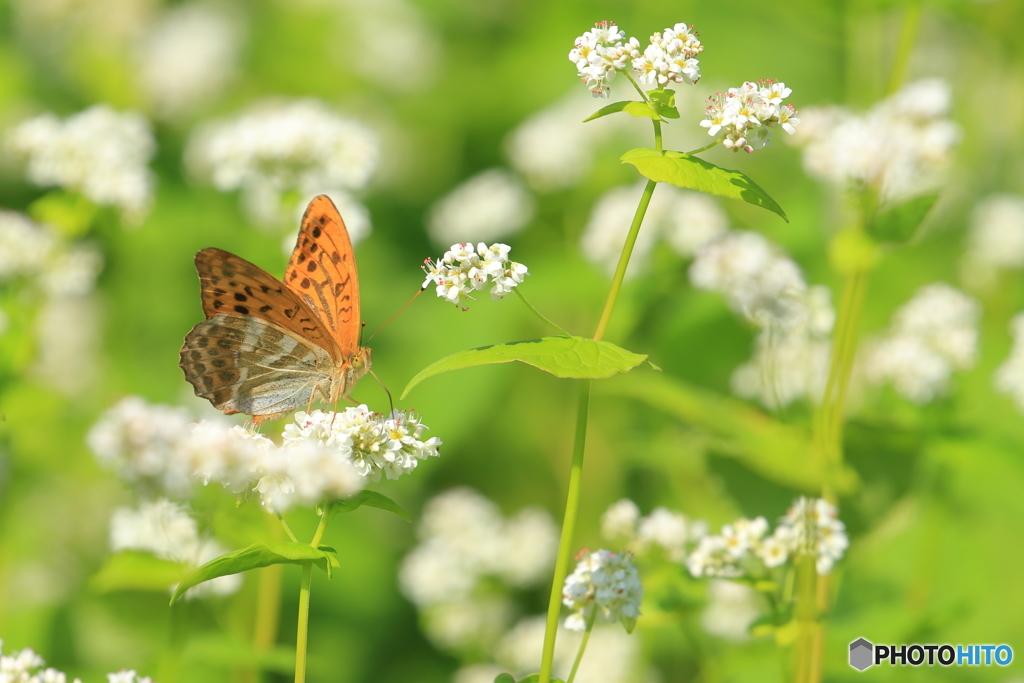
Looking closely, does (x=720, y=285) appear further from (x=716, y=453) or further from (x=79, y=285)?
(x=79, y=285)

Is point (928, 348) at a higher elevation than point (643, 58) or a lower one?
higher

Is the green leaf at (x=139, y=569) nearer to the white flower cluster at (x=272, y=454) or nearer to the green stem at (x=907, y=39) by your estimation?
the white flower cluster at (x=272, y=454)

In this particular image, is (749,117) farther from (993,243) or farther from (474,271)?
(993,243)

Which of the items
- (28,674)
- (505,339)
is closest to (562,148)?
(505,339)

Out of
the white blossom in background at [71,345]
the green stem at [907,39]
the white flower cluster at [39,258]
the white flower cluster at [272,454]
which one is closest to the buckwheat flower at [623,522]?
the white flower cluster at [272,454]

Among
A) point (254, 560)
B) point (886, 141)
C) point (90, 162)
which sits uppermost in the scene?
point (886, 141)

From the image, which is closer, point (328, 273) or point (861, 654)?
point (328, 273)

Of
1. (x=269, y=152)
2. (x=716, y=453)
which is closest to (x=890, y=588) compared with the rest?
(x=716, y=453)

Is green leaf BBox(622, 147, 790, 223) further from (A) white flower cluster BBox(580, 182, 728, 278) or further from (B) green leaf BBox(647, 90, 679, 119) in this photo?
(A) white flower cluster BBox(580, 182, 728, 278)
